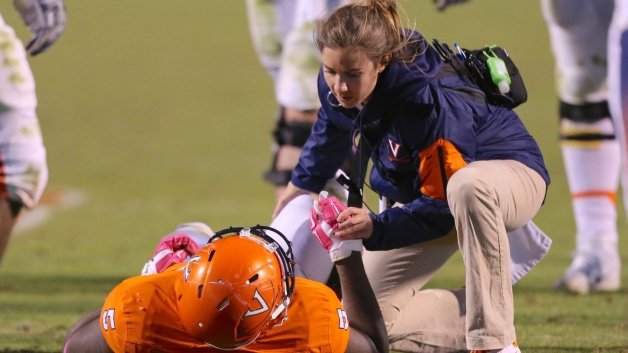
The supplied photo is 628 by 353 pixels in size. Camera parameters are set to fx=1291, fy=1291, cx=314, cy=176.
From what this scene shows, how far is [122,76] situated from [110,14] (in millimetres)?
4509

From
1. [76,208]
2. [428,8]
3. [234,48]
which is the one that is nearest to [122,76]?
[234,48]

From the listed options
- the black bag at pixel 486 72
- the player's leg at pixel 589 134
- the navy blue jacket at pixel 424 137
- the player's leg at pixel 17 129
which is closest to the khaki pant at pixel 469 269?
the navy blue jacket at pixel 424 137

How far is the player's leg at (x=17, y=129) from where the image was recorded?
523 centimetres

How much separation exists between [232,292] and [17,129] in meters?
1.65

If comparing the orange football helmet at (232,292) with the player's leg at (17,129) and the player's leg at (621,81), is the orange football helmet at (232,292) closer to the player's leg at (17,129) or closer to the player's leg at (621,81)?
the player's leg at (17,129)

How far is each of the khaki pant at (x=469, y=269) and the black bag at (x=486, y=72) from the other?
247mm

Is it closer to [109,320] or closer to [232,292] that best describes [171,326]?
[109,320]

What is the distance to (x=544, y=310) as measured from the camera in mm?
6246

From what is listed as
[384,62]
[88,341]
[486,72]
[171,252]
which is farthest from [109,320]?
[486,72]

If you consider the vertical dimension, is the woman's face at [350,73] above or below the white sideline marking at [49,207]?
above

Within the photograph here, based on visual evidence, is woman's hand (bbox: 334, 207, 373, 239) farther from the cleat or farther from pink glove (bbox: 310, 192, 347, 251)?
the cleat

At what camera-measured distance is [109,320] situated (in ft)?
13.8

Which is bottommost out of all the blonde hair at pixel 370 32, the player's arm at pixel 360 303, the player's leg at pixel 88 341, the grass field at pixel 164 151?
the grass field at pixel 164 151

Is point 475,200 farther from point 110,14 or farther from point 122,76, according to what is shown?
point 110,14
